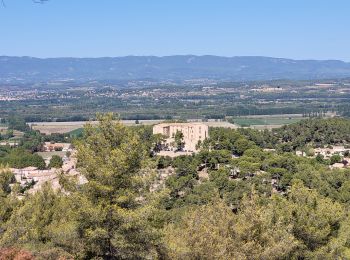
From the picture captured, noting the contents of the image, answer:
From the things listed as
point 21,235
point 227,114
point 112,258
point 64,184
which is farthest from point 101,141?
point 227,114

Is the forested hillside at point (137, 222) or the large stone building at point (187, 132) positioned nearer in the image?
the forested hillside at point (137, 222)

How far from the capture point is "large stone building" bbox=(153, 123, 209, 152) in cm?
5006

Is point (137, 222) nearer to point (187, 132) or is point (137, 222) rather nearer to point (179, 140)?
point (179, 140)

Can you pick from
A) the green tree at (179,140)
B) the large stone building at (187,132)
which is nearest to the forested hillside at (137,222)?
the green tree at (179,140)

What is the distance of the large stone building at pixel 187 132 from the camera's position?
50062 mm

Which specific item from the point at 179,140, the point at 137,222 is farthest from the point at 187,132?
the point at 137,222

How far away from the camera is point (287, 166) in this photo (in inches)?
1378

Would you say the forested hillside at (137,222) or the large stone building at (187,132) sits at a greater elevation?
the forested hillside at (137,222)

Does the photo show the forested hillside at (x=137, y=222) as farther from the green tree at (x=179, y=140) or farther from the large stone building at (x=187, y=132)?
the large stone building at (x=187, y=132)

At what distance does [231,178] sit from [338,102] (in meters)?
104

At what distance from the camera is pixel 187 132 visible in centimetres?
5219

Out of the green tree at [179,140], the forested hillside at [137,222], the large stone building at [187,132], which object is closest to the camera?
the forested hillside at [137,222]

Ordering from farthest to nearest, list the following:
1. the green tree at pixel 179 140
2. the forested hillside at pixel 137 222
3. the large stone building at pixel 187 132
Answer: the large stone building at pixel 187 132 → the green tree at pixel 179 140 → the forested hillside at pixel 137 222

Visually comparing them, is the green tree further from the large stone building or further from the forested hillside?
the forested hillside
